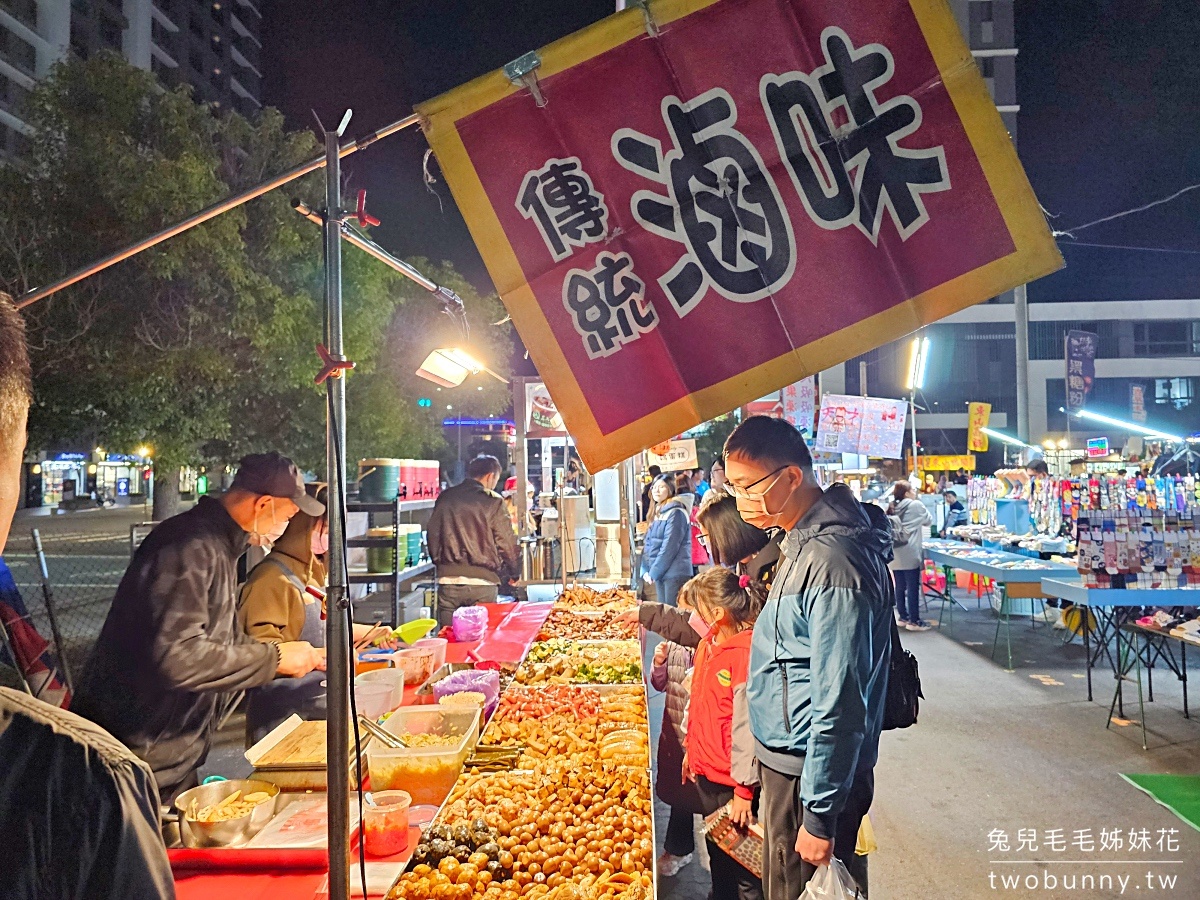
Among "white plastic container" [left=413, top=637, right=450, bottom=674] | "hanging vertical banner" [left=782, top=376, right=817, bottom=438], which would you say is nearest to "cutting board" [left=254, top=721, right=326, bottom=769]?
"white plastic container" [left=413, top=637, right=450, bottom=674]

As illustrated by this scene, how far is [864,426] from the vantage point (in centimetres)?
1455

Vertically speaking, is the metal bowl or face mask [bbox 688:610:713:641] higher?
face mask [bbox 688:610:713:641]

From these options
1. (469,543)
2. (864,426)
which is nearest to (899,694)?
(469,543)

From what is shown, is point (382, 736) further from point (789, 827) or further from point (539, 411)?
point (539, 411)

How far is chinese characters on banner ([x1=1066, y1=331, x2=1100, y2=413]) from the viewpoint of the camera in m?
24.5

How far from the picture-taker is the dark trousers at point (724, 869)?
3.34m

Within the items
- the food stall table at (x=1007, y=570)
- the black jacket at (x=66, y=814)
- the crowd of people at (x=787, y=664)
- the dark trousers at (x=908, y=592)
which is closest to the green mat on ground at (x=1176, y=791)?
the food stall table at (x=1007, y=570)

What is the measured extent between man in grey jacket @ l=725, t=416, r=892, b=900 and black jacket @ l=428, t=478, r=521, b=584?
527 cm

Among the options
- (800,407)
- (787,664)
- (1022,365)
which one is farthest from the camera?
(800,407)

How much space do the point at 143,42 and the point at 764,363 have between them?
62.4 metres

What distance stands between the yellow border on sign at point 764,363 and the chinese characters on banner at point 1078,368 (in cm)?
2718

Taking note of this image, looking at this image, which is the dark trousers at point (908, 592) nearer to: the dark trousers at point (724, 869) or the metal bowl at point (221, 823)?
the dark trousers at point (724, 869)

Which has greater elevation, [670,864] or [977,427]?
[977,427]

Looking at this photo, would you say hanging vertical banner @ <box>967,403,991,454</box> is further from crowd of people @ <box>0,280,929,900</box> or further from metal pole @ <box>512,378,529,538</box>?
crowd of people @ <box>0,280,929,900</box>
